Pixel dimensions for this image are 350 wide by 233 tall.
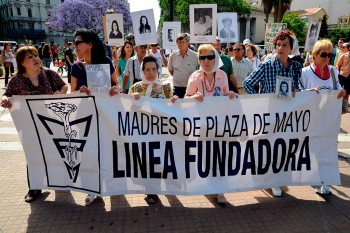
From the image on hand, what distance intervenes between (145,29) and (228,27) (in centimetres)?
220

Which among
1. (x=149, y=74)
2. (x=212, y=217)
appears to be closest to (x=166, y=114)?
(x=149, y=74)

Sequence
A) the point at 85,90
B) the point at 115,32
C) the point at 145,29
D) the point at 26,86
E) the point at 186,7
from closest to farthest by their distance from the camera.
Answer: the point at 85,90, the point at 26,86, the point at 145,29, the point at 115,32, the point at 186,7

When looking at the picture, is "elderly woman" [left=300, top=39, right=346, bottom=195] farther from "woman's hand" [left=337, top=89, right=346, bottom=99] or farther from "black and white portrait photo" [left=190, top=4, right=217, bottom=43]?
"black and white portrait photo" [left=190, top=4, right=217, bottom=43]

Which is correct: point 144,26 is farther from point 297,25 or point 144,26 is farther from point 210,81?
point 297,25

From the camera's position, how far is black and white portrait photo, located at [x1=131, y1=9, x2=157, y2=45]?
554 cm

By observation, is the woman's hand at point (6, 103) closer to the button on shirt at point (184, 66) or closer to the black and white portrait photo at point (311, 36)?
the button on shirt at point (184, 66)

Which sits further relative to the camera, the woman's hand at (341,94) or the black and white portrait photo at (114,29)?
the black and white portrait photo at (114,29)

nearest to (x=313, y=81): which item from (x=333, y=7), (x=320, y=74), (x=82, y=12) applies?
(x=320, y=74)

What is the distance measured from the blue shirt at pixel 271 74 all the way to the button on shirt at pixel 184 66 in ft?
5.53

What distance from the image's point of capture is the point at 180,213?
3.38 metres

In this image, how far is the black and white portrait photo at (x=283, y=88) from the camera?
334 centimetres

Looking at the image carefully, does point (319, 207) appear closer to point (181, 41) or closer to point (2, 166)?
point (181, 41)

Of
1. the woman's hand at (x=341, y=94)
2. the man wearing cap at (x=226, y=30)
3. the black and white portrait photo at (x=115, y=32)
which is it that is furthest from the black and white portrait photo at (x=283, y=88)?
the black and white portrait photo at (x=115, y=32)

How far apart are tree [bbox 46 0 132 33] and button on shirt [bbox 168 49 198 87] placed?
44.7 m
